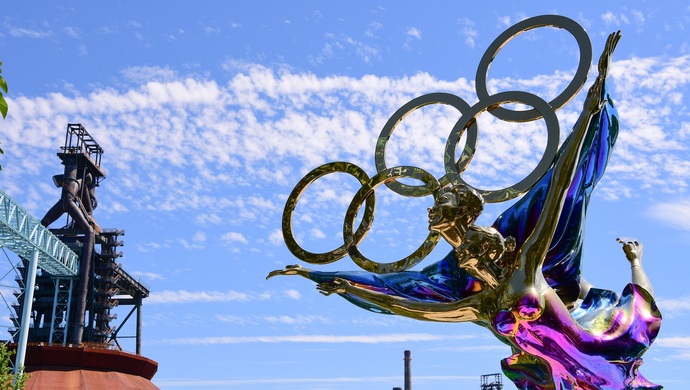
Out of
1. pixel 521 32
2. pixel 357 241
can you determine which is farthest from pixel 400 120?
pixel 521 32

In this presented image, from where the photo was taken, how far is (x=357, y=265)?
10.5 meters

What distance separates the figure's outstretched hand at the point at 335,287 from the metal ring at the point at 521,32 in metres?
2.65

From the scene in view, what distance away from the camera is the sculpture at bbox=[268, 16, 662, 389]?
9.17 meters

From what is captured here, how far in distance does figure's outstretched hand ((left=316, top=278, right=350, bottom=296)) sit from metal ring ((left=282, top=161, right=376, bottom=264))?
0.66 meters

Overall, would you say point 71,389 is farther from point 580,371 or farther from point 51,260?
point 580,371

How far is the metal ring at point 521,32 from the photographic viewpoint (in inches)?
393

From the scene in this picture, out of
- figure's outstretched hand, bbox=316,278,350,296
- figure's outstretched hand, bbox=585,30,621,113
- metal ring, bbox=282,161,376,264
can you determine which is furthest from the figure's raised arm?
metal ring, bbox=282,161,376,264

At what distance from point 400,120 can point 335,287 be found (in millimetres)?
2404

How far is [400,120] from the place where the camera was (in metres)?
11.0

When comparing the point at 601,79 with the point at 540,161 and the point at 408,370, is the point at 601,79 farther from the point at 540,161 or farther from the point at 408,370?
the point at 408,370

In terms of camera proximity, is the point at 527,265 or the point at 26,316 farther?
the point at 26,316

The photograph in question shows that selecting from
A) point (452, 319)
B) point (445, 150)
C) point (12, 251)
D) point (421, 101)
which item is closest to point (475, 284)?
point (452, 319)

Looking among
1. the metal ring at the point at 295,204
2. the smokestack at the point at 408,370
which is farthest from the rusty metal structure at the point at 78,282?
the metal ring at the point at 295,204

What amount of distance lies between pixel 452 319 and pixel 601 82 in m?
3.08
